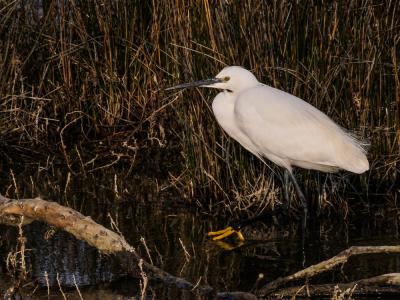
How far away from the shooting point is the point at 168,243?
486 centimetres

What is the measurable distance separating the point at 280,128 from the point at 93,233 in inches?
58.5

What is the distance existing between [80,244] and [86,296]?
755 mm

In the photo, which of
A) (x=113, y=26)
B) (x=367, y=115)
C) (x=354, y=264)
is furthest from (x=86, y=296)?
(x=113, y=26)

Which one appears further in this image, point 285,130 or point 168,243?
point 285,130

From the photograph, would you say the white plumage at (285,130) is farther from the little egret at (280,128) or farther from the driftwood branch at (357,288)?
the driftwood branch at (357,288)

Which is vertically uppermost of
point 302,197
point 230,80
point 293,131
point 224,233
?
point 230,80

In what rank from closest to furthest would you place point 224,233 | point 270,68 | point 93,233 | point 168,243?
point 93,233 → point 168,243 → point 224,233 → point 270,68

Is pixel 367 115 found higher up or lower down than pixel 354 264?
higher up

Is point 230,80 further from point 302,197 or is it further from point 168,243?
point 168,243

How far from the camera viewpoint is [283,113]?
5.06 meters

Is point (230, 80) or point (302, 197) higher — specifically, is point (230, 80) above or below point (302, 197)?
above

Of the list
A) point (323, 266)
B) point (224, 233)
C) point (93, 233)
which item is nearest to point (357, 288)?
point (323, 266)

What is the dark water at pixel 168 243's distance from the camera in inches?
165

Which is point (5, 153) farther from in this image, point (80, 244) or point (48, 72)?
point (80, 244)
